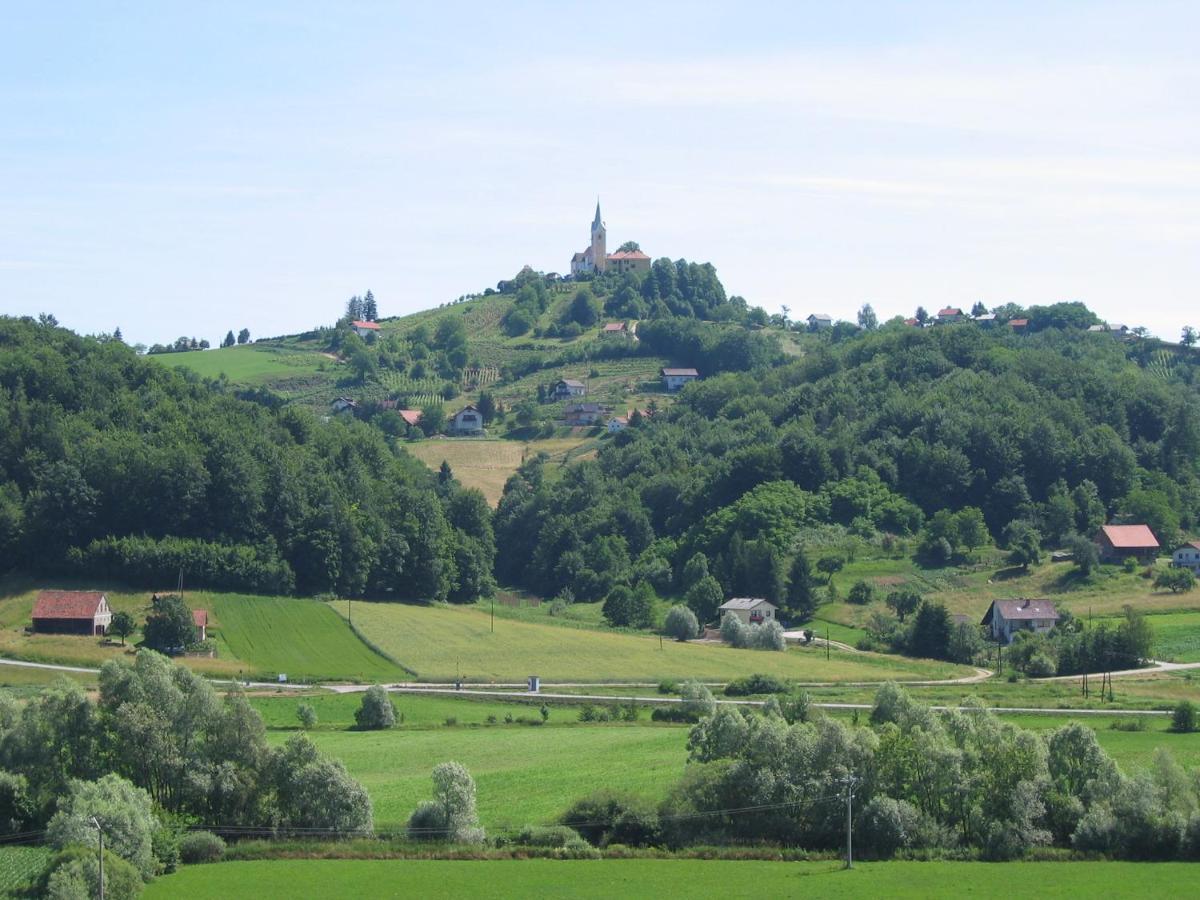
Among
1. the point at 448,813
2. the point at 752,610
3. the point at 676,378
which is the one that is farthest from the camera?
the point at 676,378

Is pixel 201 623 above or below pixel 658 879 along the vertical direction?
above

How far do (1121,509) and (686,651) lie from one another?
167 ft

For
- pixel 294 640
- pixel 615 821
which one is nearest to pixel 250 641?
pixel 294 640

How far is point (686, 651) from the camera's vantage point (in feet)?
316

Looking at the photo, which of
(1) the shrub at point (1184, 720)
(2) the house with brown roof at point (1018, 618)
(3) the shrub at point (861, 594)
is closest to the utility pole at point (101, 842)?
(1) the shrub at point (1184, 720)

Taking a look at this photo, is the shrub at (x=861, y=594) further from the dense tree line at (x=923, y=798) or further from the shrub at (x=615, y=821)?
the shrub at (x=615, y=821)

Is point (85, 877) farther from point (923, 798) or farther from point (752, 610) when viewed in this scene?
point (752, 610)

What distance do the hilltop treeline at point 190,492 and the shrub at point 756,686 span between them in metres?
36.8

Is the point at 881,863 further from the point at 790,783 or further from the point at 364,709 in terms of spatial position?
the point at 364,709

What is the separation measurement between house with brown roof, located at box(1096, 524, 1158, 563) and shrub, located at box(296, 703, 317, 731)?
70.1 m

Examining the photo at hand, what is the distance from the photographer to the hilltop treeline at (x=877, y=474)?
126 metres

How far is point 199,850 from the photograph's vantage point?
4781 cm

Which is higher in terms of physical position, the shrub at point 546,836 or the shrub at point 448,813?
the shrub at point 448,813

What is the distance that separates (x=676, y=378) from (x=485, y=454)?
35.3 m
